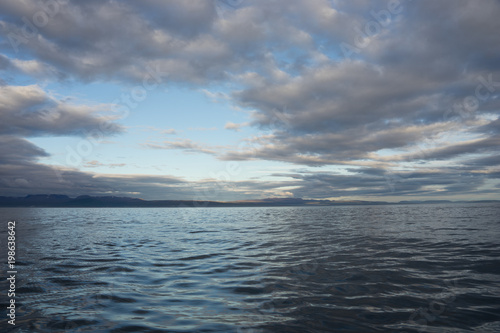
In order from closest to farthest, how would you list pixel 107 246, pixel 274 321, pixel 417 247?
pixel 274 321
pixel 417 247
pixel 107 246

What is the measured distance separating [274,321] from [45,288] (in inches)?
382

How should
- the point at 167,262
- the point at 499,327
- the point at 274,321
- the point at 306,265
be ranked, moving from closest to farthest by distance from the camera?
the point at 499,327 → the point at 274,321 → the point at 306,265 → the point at 167,262

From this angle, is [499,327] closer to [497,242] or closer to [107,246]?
[497,242]

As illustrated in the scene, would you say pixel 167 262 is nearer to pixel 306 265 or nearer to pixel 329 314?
pixel 306 265

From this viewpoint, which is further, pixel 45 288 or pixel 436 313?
pixel 45 288

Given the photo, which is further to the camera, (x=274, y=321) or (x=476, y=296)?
(x=476, y=296)

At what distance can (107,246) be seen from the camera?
22.6 meters

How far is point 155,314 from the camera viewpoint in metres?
8.33

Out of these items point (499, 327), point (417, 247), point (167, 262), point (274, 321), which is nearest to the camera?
point (499, 327)

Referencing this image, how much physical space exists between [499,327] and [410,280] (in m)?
4.26

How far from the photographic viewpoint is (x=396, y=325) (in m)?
7.23

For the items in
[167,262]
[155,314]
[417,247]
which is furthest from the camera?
[417,247]

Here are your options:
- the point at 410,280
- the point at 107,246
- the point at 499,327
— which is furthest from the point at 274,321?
the point at 107,246

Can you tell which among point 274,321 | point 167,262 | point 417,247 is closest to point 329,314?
point 274,321
